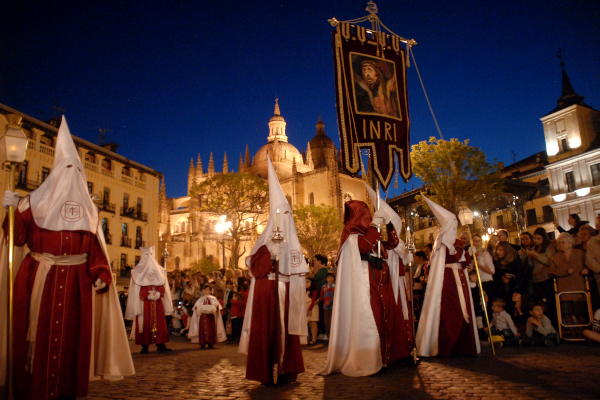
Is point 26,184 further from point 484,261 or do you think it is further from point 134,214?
point 484,261

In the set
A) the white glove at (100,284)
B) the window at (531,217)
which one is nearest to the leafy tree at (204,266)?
the window at (531,217)

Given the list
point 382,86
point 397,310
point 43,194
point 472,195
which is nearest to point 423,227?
point 472,195

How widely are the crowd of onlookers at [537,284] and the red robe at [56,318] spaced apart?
212 inches

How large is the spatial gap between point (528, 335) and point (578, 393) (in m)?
4.03

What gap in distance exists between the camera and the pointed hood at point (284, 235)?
5582mm

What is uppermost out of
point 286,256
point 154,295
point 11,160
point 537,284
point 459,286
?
point 11,160

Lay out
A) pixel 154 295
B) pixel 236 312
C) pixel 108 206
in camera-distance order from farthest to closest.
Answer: pixel 108 206 < pixel 236 312 < pixel 154 295

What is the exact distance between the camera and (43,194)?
425cm

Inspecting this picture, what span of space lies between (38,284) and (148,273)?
208 inches

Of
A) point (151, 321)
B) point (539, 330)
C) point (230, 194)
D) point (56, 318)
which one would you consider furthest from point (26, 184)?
point (539, 330)

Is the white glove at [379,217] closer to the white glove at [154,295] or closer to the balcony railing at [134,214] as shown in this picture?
the white glove at [154,295]

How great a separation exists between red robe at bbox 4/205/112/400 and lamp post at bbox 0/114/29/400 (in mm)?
165

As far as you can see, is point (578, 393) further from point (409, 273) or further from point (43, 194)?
point (43, 194)

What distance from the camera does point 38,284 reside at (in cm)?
418
